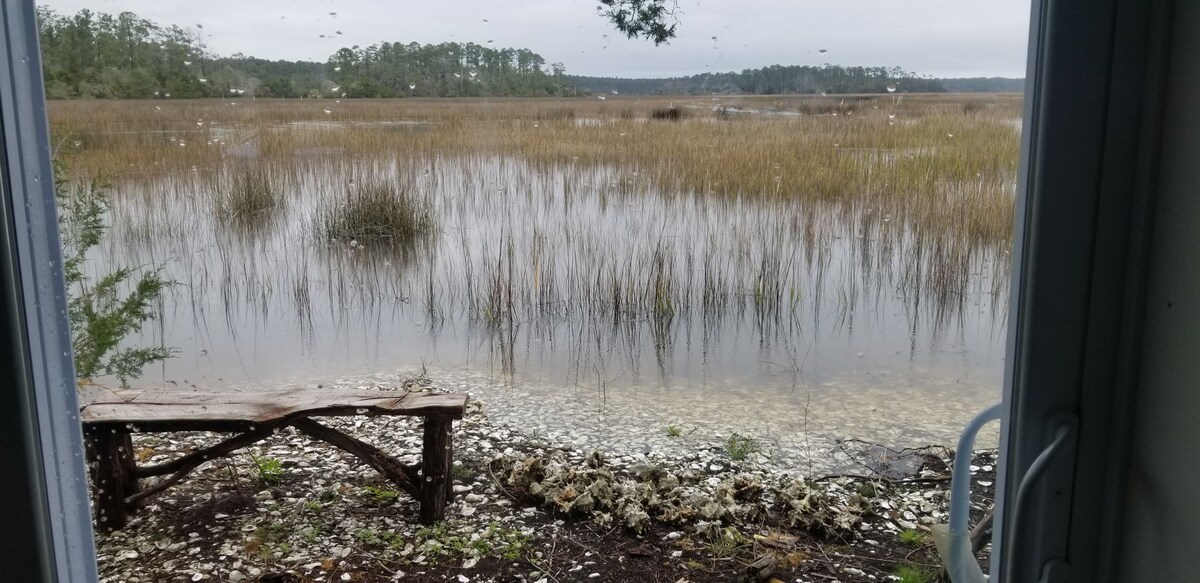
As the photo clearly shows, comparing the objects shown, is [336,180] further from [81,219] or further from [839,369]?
[839,369]

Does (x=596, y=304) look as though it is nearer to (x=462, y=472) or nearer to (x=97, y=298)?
(x=462, y=472)

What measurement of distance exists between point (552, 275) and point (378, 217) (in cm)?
25

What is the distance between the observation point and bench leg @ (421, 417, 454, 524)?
111cm

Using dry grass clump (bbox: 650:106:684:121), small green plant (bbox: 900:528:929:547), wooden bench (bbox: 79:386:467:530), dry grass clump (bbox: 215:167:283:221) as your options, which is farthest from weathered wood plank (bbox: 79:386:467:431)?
small green plant (bbox: 900:528:929:547)

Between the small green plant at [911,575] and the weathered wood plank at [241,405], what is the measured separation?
0.60 m

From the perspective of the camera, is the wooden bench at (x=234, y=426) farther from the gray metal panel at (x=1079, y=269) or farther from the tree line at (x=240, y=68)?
the gray metal panel at (x=1079, y=269)

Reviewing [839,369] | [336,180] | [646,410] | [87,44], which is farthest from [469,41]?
[839,369]

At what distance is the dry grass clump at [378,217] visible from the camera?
1117 mm

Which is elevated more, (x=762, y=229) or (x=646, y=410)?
(x=762, y=229)

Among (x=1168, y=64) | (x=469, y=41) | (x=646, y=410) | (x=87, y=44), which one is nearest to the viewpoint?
(x=1168, y=64)

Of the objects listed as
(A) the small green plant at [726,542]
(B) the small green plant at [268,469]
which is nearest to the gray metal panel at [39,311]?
(B) the small green plant at [268,469]

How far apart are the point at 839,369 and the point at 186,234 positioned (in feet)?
2.92

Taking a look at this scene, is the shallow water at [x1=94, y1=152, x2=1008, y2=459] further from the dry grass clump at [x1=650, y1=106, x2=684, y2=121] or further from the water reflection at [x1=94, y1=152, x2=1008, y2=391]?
the dry grass clump at [x1=650, y1=106, x2=684, y2=121]

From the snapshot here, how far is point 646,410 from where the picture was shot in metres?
1.15
